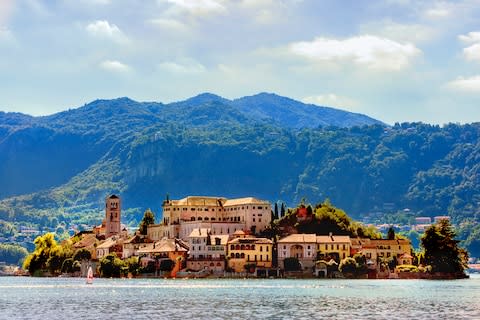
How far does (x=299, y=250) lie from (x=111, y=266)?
3686cm

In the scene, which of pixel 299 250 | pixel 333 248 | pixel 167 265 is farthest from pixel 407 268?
pixel 167 265

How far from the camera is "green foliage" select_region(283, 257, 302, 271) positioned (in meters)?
192

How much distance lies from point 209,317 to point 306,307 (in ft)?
51.0

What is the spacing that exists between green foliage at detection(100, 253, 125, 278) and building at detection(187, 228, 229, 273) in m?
13.8

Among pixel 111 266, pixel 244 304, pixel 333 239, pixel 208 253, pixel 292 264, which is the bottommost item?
pixel 244 304

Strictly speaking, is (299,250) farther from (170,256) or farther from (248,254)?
(170,256)

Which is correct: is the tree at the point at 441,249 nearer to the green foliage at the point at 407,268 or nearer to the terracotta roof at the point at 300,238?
the green foliage at the point at 407,268

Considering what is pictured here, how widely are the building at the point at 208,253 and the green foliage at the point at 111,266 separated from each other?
1382cm

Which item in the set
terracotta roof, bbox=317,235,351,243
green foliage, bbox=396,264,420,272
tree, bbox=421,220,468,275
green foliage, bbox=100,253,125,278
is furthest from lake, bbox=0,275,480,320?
green foliage, bbox=100,253,125,278

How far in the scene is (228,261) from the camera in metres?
192

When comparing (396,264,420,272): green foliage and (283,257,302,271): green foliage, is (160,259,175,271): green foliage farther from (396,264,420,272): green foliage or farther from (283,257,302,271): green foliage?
(396,264,420,272): green foliage

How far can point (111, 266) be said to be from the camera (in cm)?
19750

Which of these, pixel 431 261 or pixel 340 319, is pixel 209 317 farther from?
pixel 431 261

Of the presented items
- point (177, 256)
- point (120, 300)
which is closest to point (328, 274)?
point (177, 256)
